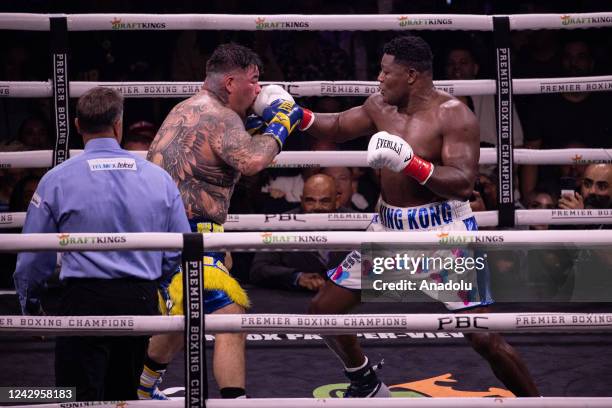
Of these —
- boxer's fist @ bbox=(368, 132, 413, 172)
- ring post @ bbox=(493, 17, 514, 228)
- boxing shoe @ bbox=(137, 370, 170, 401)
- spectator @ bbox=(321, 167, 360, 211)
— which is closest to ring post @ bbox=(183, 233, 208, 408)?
boxing shoe @ bbox=(137, 370, 170, 401)

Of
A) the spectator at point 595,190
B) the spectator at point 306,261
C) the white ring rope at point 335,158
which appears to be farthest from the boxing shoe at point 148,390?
the spectator at point 595,190

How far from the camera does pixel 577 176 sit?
245 inches

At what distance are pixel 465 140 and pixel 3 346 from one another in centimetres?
240

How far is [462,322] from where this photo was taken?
3.12m

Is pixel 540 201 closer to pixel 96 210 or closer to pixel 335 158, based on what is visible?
pixel 335 158

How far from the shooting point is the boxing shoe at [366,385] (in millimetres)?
4043

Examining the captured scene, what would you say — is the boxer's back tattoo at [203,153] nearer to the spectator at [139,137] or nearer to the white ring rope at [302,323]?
the white ring rope at [302,323]

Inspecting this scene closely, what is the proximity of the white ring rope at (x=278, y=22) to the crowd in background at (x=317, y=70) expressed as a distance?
1133mm

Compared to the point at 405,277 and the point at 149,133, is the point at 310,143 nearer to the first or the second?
the point at 149,133

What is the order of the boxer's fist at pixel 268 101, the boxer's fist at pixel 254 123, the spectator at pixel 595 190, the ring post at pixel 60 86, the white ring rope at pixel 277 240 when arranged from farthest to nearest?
the spectator at pixel 595 190, the ring post at pixel 60 86, the boxer's fist at pixel 254 123, the boxer's fist at pixel 268 101, the white ring rope at pixel 277 240

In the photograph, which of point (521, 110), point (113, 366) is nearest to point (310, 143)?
point (521, 110)

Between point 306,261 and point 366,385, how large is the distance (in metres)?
1.78

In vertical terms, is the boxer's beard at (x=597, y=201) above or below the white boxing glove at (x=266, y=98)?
below

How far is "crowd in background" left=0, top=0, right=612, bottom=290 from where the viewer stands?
6.15 m
